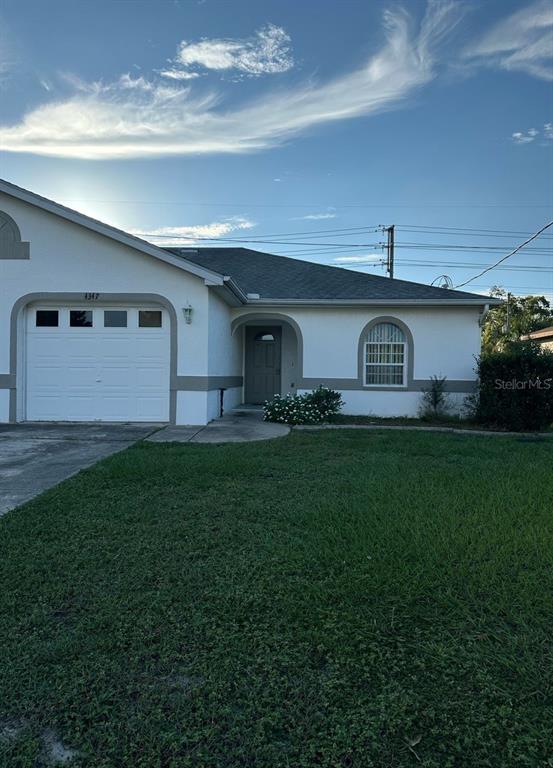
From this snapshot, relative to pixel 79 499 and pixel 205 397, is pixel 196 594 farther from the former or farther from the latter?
pixel 205 397

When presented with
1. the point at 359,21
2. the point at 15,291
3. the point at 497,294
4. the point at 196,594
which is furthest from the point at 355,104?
the point at 497,294

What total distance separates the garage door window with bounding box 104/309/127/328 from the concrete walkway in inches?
103

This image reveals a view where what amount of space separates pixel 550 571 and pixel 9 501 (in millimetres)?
5052

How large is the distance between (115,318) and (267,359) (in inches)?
235

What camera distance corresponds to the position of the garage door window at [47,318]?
450 inches

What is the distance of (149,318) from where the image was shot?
37.1 ft

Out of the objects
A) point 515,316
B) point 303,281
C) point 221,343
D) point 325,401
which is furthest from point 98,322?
point 515,316

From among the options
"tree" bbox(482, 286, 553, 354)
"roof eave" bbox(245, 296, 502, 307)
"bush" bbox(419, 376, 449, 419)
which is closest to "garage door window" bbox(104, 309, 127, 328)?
"roof eave" bbox(245, 296, 502, 307)

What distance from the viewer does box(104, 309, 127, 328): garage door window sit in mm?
11336

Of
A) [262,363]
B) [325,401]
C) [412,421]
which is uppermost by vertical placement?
[262,363]

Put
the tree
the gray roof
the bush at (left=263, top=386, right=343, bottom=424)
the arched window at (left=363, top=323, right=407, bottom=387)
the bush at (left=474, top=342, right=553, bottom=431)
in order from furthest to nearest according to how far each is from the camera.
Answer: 1. the tree
2. the arched window at (left=363, top=323, right=407, bottom=387)
3. the gray roof
4. the bush at (left=263, top=386, right=343, bottom=424)
5. the bush at (left=474, top=342, right=553, bottom=431)

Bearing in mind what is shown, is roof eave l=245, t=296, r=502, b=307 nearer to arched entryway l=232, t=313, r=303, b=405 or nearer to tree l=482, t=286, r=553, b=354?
arched entryway l=232, t=313, r=303, b=405

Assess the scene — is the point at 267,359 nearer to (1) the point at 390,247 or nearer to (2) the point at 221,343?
(2) the point at 221,343

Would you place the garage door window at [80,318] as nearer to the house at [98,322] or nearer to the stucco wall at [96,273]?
the house at [98,322]
